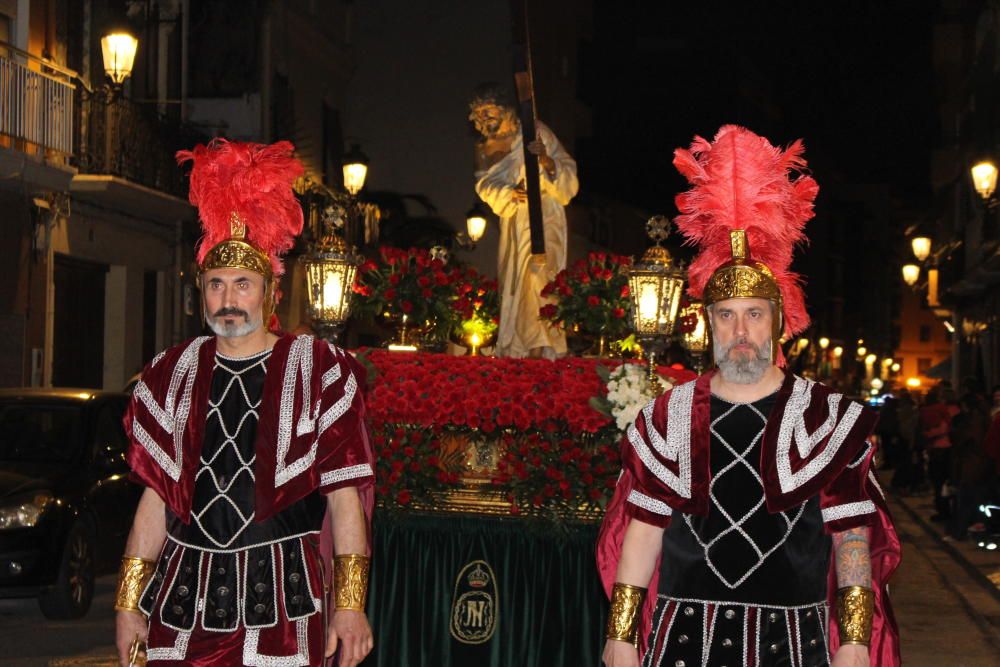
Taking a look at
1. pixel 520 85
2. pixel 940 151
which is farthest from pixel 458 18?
pixel 520 85

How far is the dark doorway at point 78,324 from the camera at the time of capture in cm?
2211

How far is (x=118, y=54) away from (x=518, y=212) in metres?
10.9

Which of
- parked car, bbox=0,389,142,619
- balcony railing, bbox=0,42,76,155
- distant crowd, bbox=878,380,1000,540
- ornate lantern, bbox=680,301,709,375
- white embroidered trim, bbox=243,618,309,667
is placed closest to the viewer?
white embroidered trim, bbox=243,618,309,667

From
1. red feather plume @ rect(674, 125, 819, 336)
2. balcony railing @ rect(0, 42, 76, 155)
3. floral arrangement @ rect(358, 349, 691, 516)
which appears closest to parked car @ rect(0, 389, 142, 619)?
floral arrangement @ rect(358, 349, 691, 516)

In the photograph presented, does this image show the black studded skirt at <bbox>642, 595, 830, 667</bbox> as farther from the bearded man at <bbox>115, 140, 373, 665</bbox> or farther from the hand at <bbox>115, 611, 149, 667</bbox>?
the hand at <bbox>115, 611, 149, 667</bbox>

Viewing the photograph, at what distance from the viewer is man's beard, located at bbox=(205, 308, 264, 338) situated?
5406mm

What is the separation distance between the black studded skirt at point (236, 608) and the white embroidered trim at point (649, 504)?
3.37ft

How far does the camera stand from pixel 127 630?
5180mm

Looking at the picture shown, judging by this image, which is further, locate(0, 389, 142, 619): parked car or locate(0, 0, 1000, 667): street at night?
locate(0, 389, 142, 619): parked car

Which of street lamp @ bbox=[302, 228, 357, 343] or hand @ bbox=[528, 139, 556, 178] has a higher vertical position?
hand @ bbox=[528, 139, 556, 178]

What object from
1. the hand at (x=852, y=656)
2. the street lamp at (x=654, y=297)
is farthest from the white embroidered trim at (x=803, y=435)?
the street lamp at (x=654, y=297)

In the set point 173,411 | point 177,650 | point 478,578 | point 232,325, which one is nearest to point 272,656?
point 177,650

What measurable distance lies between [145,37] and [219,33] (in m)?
3.90

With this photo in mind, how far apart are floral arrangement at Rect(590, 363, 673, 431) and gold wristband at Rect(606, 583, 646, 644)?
3.04 metres
